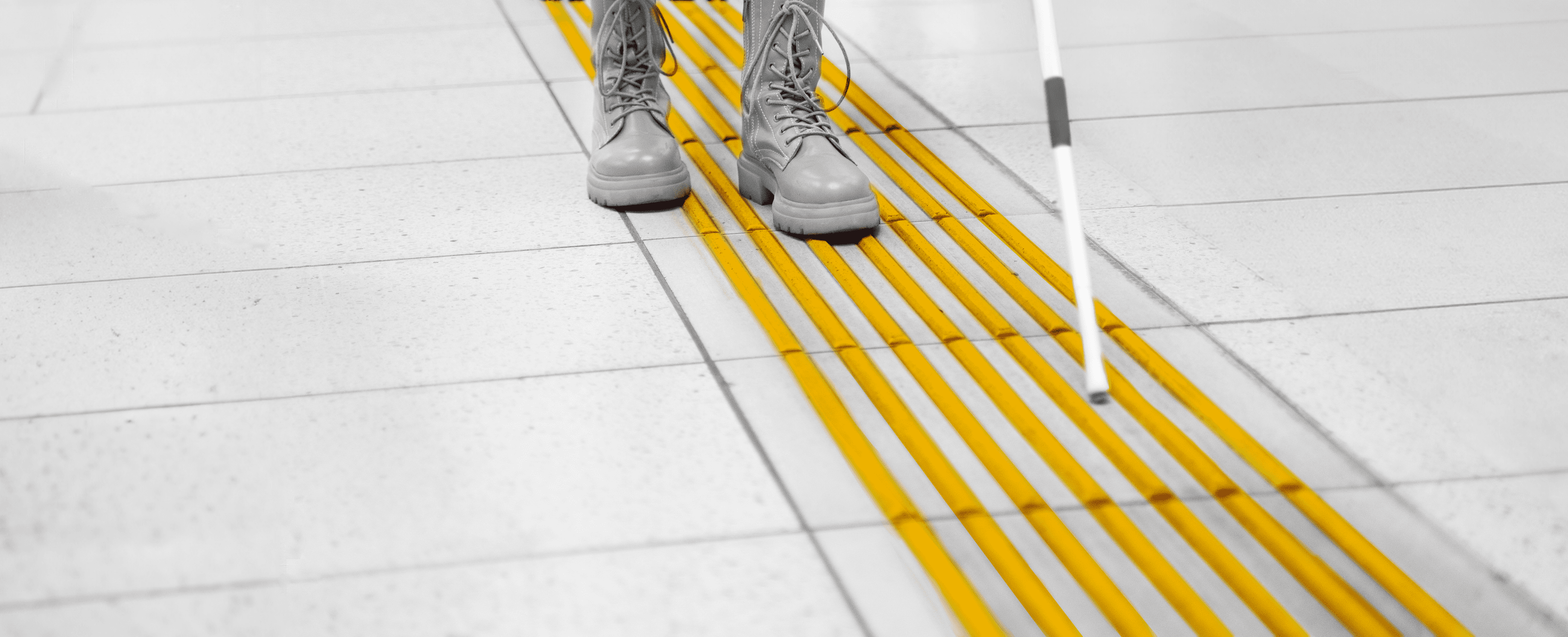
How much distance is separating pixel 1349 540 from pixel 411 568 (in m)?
0.79

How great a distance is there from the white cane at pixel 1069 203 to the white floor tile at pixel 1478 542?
25 centimetres

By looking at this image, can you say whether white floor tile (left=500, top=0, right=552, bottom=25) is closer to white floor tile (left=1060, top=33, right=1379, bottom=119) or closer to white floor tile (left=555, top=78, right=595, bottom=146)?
white floor tile (left=555, top=78, right=595, bottom=146)

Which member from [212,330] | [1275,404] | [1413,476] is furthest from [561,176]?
[1413,476]

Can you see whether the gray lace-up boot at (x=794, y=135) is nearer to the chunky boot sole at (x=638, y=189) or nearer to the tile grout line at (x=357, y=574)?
the chunky boot sole at (x=638, y=189)

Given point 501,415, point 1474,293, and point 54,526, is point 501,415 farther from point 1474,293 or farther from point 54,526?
point 1474,293

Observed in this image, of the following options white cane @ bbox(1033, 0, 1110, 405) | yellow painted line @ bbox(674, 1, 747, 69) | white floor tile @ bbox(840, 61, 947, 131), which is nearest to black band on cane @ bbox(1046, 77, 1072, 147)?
white cane @ bbox(1033, 0, 1110, 405)

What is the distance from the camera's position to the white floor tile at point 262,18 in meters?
2.73

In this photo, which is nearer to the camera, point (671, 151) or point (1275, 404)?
point (1275, 404)

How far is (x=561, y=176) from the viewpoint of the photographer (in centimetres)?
191

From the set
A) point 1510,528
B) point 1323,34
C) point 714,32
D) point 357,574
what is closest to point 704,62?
point 714,32

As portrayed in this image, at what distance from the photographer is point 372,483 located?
1120mm

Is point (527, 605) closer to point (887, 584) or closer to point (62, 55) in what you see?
point (887, 584)

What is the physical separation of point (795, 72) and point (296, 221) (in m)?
0.76

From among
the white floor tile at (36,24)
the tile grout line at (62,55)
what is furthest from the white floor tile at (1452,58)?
the white floor tile at (36,24)
